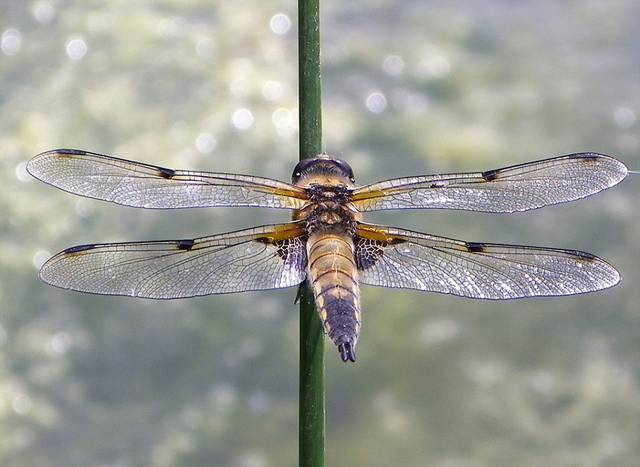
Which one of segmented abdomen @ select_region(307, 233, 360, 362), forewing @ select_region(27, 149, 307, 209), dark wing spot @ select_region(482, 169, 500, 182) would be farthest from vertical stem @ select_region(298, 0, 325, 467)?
dark wing spot @ select_region(482, 169, 500, 182)

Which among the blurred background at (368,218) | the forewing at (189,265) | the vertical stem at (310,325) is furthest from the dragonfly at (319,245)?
the blurred background at (368,218)

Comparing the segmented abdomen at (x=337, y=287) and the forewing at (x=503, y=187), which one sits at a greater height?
the forewing at (x=503, y=187)

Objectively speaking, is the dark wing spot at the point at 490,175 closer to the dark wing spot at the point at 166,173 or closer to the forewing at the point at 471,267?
the forewing at the point at 471,267

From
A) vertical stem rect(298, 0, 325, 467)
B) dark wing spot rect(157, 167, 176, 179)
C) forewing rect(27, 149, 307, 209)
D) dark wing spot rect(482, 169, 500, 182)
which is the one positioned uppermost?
dark wing spot rect(482, 169, 500, 182)

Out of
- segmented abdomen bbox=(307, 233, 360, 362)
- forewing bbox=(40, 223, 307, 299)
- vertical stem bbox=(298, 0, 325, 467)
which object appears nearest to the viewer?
vertical stem bbox=(298, 0, 325, 467)

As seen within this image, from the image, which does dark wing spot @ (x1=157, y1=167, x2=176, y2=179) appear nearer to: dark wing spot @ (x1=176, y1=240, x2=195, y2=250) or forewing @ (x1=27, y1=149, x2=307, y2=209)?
forewing @ (x1=27, y1=149, x2=307, y2=209)

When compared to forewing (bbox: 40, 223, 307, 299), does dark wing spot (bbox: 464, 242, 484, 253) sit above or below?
above

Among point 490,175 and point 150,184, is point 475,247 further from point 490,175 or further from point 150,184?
point 150,184
